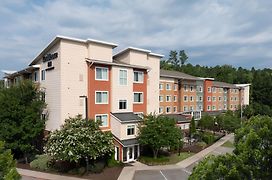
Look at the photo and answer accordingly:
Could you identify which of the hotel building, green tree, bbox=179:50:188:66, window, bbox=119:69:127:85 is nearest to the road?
the hotel building

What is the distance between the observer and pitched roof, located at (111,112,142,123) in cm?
3172

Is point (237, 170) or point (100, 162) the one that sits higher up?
point (237, 170)

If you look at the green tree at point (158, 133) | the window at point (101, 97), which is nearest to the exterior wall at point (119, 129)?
the green tree at point (158, 133)

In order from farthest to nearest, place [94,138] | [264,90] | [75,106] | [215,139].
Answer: [264,90] → [215,139] → [75,106] → [94,138]

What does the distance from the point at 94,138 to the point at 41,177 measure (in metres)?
6.09

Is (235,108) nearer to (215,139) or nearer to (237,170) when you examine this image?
(215,139)

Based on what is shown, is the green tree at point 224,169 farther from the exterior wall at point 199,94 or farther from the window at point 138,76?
the exterior wall at point 199,94

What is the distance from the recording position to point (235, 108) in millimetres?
79188

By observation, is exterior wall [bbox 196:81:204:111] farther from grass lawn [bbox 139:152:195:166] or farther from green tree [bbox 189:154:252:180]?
green tree [bbox 189:154:252:180]

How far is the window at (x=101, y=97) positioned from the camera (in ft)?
104

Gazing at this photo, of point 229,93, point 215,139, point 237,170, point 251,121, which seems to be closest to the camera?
point 237,170

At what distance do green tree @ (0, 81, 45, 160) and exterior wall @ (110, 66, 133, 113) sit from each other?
8.64 metres

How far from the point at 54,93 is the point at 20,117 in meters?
4.48

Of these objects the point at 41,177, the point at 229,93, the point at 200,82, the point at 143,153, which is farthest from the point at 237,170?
the point at 229,93
